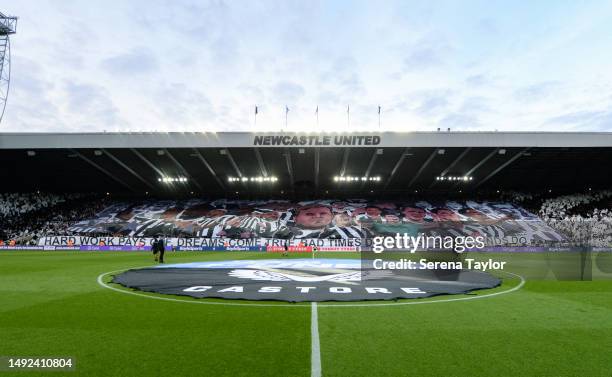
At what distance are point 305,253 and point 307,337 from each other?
28.7m

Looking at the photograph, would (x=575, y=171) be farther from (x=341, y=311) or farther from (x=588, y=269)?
(x=341, y=311)

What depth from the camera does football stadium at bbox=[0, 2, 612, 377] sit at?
6441 millimetres

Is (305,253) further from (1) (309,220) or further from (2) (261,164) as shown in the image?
(2) (261,164)

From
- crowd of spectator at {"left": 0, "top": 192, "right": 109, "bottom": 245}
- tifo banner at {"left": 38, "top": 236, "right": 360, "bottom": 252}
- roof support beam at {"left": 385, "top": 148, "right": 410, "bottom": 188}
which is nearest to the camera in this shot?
tifo banner at {"left": 38, "top": 236, "right": 360, "bottom": 252}

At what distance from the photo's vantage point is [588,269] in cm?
1842

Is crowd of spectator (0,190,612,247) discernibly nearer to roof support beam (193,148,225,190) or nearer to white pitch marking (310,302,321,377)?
roof support beam (193,148,225,190)

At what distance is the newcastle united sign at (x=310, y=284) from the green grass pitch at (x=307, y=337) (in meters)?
1.34

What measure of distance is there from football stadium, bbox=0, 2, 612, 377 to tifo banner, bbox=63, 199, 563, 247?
36 cm

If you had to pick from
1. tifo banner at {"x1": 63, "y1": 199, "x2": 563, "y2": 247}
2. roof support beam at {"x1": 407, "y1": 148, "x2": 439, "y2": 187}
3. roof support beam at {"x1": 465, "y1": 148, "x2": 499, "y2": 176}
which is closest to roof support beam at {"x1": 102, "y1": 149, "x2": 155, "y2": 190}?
tifo banner at {"x1": 63, "y1": 199, "x2": 563, "y2": 247}

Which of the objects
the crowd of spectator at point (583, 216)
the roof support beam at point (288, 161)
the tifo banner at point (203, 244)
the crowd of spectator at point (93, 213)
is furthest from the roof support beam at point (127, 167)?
the crowd of spectator at point (583, 216)

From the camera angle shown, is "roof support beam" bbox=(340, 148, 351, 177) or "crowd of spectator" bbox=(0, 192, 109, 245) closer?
"roof support beam" bbox=(340, 148, 351, 177)

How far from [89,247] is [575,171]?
60.3 m

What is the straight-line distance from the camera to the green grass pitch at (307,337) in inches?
223

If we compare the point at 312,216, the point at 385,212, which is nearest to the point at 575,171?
the point at 385,212
